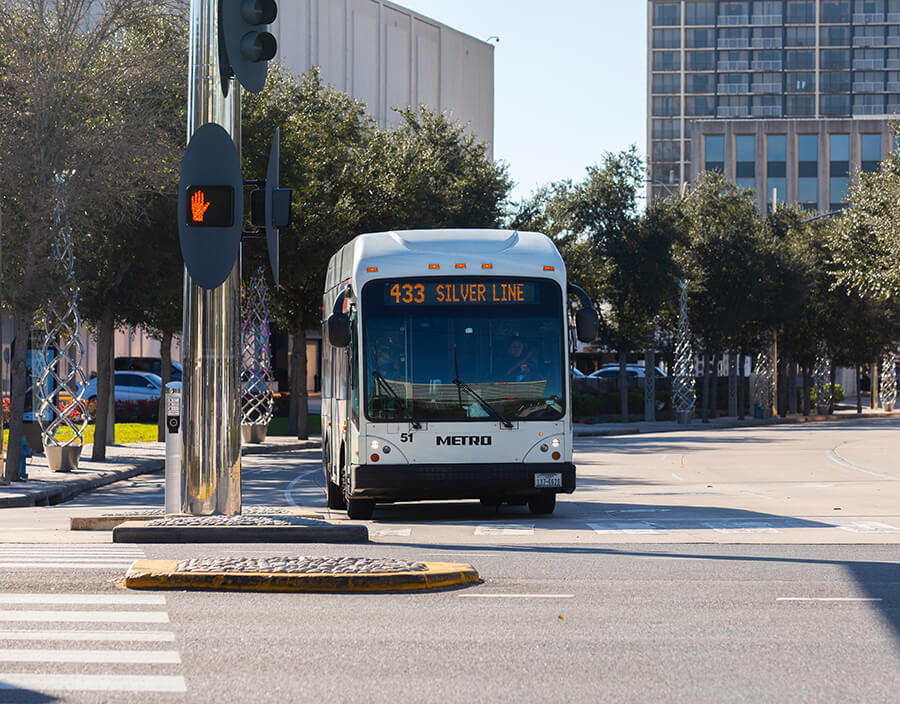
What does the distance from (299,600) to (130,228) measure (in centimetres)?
1951

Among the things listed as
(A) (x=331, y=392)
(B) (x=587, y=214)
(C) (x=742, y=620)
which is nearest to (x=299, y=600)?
(C) (x=742, y=620)

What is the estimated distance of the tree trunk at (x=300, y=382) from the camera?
126 feet

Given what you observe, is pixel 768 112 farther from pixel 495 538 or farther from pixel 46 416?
pixel 495 538

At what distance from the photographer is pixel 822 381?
6725 cm

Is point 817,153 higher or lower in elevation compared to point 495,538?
higher

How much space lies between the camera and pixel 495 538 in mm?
13594

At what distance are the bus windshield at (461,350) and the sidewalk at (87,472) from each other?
666cm

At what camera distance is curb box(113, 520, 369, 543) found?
12.1 metres

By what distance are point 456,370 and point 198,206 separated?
3.98m

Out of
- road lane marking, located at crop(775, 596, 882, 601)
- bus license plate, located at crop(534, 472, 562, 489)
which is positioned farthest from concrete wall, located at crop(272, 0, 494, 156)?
road lane marking, located at crop(775, 596, 882, 601)

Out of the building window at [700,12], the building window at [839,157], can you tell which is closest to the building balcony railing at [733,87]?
the building window at [700,12]

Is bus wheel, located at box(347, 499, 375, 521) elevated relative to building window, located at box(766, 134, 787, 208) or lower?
lower

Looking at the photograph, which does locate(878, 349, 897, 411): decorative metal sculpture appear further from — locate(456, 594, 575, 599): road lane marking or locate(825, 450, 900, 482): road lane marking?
locate(456, 594, 575, 599): road lane marking

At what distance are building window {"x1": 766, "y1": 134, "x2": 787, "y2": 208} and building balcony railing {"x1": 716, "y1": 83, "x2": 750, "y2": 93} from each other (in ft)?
136
